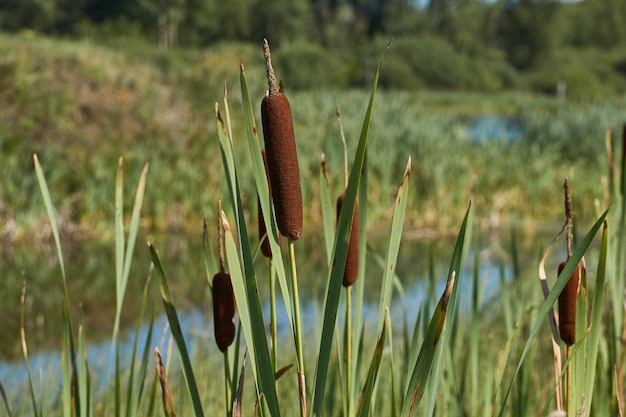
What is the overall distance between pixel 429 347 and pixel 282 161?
0.59 feet

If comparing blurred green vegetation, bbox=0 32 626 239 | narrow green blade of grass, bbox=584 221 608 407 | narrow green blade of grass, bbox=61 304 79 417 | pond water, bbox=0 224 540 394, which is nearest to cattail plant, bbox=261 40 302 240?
narrow green blade of grass, bbox=584 221 608 407

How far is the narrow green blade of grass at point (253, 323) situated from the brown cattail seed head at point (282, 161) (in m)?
0.04

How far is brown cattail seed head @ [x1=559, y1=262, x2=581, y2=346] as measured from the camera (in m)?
0.79

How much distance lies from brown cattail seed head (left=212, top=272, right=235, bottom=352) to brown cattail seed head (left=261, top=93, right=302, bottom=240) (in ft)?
0.50

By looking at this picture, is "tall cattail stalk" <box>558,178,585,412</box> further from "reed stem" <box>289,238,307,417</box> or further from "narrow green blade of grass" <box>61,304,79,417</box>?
"narrow green blade of grass" <box>61,304,79,417</box>

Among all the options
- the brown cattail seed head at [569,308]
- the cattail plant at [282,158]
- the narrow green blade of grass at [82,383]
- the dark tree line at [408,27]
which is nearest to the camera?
the cattail plant at [282,158]

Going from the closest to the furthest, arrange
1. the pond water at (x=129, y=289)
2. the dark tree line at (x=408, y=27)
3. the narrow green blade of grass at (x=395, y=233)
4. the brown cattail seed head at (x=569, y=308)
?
the narrow green blade of grass at (x=395, y=233)
the brown cattail seed head at (x=569, y=308)
the pond water at (x=129, y=289)
the dark tree line at (x=408, y=27)

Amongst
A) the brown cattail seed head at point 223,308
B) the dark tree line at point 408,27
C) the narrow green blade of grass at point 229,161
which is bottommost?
the brown cattail seed head at point 223,308

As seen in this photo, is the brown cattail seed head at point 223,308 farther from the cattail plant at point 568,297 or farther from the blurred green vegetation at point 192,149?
the blurred green vegetation at point 192,149

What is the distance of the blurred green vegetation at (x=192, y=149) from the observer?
19.8 feet

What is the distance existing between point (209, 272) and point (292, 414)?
119cm

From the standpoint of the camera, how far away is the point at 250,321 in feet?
2.15

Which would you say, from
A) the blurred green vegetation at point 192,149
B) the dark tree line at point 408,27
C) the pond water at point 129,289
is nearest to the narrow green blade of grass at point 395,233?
the pond water at point 129,289

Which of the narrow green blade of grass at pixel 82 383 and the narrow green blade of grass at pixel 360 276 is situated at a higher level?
the narrow green blade of grass at pixel 360 276
